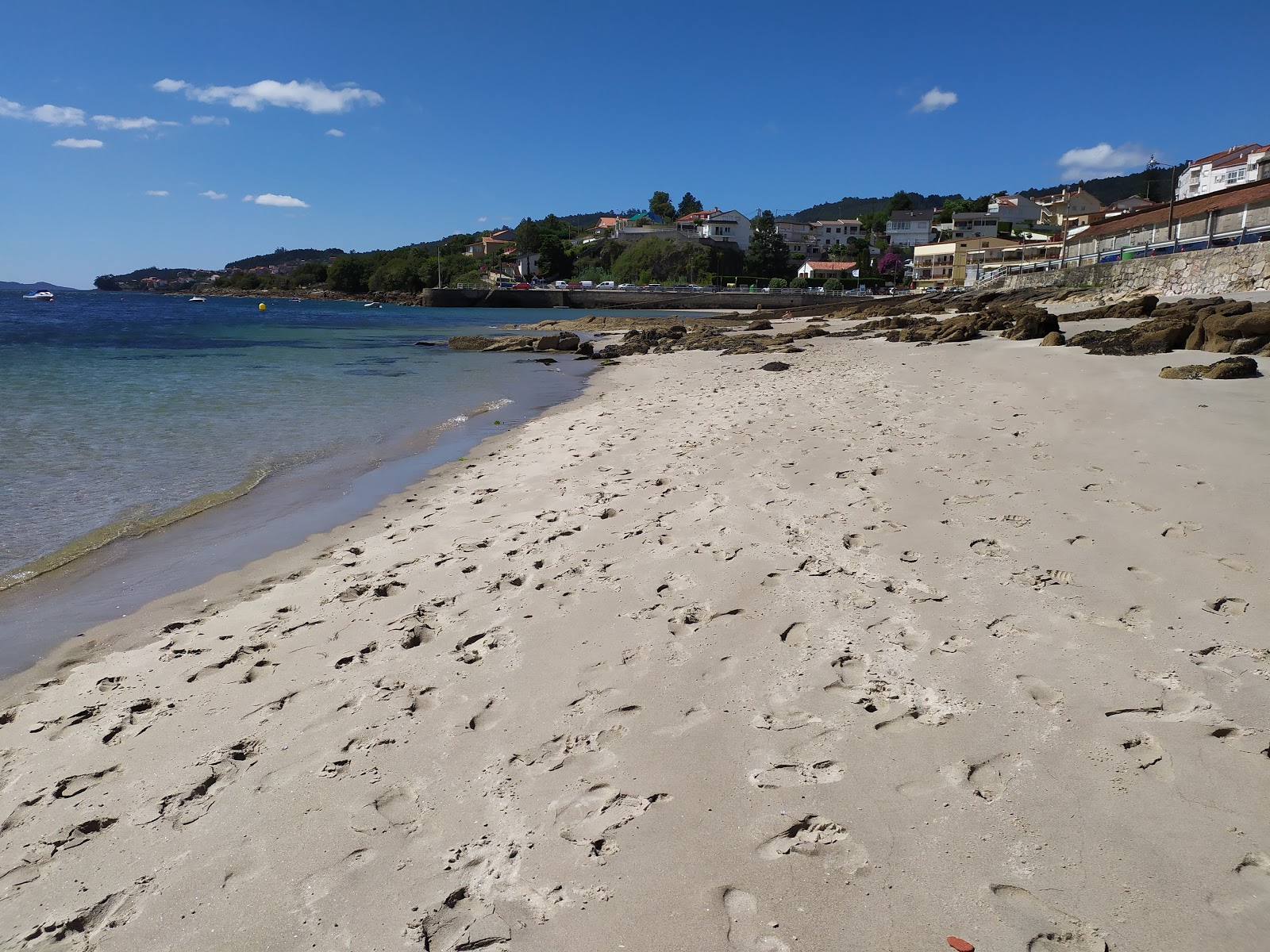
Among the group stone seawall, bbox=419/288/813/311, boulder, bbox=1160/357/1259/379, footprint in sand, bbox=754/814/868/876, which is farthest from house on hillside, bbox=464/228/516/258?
footprint in sand, bbox=754/814/868/876

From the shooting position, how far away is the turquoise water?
22.5 feet

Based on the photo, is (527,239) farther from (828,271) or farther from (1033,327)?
(1033,327)

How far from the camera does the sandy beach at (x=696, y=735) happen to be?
199 centimetres

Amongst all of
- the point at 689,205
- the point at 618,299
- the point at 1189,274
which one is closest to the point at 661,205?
the point at 689,205

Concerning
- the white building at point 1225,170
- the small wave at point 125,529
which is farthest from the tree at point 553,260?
the small wave at point 125,529

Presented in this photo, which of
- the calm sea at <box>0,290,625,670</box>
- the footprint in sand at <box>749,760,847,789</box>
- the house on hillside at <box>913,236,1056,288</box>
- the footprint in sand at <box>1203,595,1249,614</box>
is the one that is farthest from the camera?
the house on hillside at <box>913,236,1056,288</box>

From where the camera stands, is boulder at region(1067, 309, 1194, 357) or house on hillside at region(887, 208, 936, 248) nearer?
boulder at region(1067, 309, 1194, 357)

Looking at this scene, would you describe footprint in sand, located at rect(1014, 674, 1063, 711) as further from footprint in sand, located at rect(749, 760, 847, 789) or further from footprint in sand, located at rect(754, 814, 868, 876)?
footprint in sand, located at rect(754, 814, 868, 876)

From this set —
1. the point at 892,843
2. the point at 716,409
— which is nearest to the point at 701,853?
the point at 892,843

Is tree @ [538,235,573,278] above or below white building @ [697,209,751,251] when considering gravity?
below

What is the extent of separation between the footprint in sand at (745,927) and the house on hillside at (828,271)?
94686mm

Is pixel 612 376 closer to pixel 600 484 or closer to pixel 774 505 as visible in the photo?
pixel 600 484

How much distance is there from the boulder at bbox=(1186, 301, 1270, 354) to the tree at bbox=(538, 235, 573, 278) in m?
112

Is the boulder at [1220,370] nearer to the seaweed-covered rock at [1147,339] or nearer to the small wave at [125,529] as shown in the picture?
the seaweed-covered rock at [1147,339]
